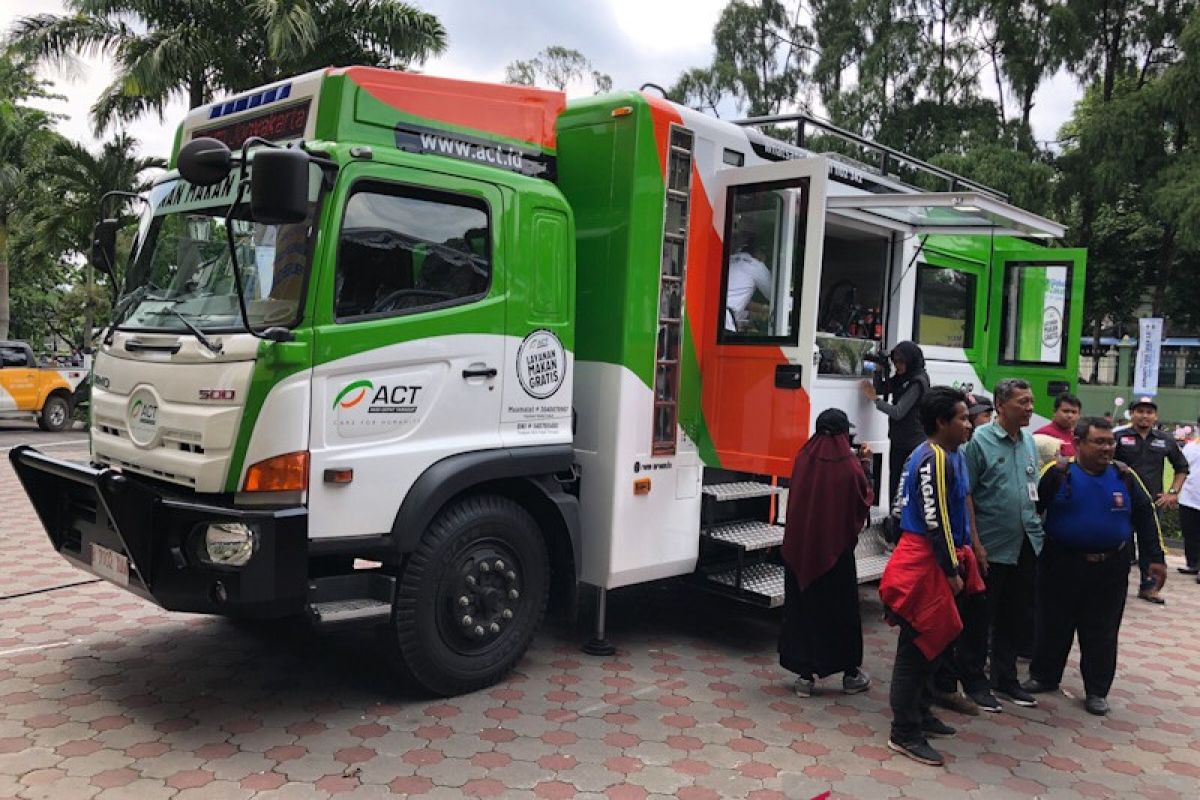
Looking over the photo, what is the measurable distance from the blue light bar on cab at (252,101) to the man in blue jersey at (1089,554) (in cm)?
449

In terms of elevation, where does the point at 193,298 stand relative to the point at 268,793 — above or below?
above

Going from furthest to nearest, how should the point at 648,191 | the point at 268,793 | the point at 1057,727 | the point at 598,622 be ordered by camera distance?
the point at 598,622, the point at 648,191, the point at 1057,727, the point at 268,793

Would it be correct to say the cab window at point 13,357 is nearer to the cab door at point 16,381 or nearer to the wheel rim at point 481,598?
the cab door at point 16,381

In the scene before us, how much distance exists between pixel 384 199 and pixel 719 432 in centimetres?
254

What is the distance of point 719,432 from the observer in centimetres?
570

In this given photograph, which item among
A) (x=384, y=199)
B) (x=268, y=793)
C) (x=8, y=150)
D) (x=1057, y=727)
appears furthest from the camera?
(x=8, y=150)

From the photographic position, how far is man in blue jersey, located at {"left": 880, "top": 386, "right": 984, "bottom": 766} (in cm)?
411

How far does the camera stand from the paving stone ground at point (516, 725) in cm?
378

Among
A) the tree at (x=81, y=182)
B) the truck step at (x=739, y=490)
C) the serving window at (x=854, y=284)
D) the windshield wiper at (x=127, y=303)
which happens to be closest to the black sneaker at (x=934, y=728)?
the truck step at (x=739, y=490)

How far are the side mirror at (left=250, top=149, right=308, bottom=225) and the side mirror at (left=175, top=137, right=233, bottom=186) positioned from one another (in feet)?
Answer: 0.90

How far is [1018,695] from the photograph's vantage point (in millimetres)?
5035

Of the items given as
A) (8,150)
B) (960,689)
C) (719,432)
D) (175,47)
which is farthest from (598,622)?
(8,150)

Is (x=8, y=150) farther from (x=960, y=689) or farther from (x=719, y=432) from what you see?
(x=960, y=689)

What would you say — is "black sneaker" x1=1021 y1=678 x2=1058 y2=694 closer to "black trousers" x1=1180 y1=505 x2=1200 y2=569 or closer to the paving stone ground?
the paving stone ground
